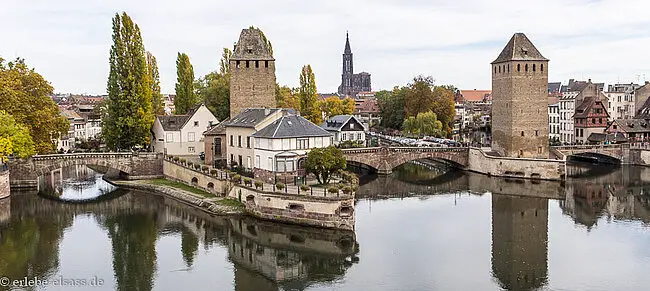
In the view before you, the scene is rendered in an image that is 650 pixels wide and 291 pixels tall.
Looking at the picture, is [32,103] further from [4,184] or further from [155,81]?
[155,81]

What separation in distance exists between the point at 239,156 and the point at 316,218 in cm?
1538

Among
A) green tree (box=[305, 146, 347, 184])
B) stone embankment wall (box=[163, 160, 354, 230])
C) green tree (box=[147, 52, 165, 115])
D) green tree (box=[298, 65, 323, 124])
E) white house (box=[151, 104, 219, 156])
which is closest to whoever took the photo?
stone embankment wall (box=[163, 160, 354, 230])

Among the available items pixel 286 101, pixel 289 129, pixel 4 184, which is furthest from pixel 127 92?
pixel 286 101

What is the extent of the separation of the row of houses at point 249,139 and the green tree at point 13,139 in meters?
12.5

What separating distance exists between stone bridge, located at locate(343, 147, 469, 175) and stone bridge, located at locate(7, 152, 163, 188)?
1842 cm

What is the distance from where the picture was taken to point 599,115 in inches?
2958

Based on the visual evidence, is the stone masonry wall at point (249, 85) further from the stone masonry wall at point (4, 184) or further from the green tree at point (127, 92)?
the stone masonry wall at point (4, 184)

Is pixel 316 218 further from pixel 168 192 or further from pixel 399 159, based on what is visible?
pixel 399 159

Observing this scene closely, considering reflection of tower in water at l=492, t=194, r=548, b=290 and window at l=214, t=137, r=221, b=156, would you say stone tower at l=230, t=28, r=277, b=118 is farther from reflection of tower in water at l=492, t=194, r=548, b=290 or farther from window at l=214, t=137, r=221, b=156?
reflection of tower in water at l=492, t=194, r=548, b=290

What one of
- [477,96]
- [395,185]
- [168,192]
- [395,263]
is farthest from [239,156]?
[477,96]


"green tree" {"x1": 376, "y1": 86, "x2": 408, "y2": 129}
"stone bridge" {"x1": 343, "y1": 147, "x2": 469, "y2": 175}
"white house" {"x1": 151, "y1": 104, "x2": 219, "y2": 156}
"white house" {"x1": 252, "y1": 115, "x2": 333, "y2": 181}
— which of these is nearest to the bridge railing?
"white house" {"x1": 151, "y1": 104, "x2": 219, "y2": 156}

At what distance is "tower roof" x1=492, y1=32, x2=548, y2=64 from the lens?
5925 centimetres

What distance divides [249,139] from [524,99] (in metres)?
27.3

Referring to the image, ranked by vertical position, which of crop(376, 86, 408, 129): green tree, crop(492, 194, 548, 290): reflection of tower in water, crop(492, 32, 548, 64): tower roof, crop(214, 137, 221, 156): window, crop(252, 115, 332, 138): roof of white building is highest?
crop(492, 32, 548, 64): tower roof
